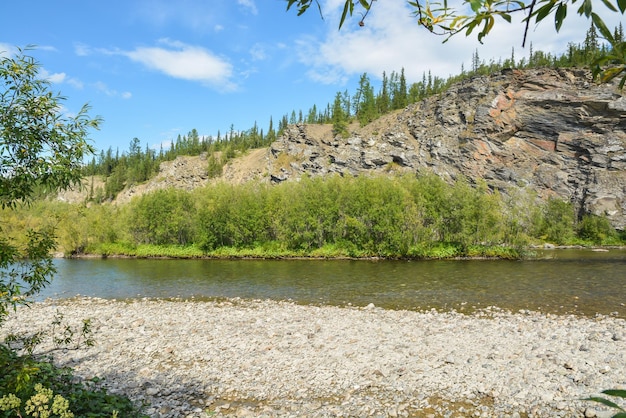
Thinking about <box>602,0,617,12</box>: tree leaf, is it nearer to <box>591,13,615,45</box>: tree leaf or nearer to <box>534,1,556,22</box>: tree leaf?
<box>591,13,615,45</box>: tree leaf

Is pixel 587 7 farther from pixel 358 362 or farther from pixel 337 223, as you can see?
pixel 337 223

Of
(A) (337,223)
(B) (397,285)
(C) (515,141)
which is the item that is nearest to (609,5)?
(B) (397,285)

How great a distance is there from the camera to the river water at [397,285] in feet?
77.0

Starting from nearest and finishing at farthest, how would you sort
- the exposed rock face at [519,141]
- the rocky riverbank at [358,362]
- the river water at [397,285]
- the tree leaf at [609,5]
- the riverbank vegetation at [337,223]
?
the tree leaf at [609,5]
the rocky riverbank at [358,362]
the river water at [397,285]
the riverbank vegetation at [337,223]
the exposed rock face at [519,141]

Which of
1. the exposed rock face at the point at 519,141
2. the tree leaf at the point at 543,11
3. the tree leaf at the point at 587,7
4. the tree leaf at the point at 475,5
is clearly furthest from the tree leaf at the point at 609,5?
the exposed rock face at the point at 519,141

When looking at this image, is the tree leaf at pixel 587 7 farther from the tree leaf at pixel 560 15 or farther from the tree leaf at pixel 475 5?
the tree leaf at pixel 475 5

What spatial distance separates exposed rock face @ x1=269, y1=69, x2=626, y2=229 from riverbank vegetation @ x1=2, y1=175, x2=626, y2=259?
9.12 m

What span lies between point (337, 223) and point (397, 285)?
2983 cm

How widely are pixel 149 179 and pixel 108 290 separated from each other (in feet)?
511

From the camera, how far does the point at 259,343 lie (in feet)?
50.7

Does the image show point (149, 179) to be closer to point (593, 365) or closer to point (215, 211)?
point (215, 211)

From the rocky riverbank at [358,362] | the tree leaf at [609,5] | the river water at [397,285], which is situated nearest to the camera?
the tree leaf at [609,5]

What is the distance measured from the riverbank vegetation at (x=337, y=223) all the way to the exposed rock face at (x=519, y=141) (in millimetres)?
9124

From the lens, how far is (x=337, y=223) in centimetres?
5991
